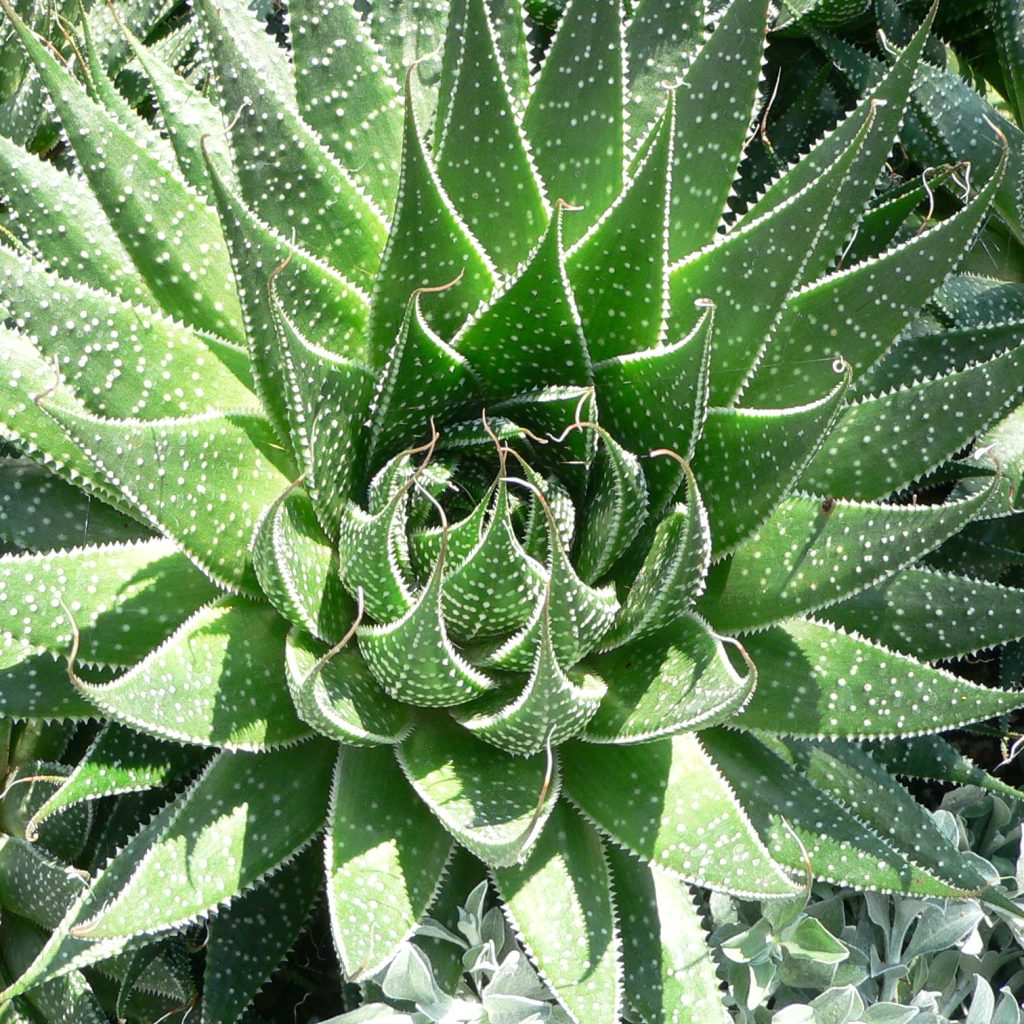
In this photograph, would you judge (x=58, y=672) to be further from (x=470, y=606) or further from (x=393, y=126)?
(x=393, y=126)

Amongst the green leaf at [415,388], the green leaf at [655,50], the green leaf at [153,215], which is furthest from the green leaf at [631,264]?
the green leaf at [153,215]

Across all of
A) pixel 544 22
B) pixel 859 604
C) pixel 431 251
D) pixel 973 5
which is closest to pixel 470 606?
pixel 431 251

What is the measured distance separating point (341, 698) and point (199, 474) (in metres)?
0.21

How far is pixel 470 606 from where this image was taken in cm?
88

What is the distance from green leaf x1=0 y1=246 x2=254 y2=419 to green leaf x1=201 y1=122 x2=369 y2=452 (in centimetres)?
9

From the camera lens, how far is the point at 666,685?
0.90 m

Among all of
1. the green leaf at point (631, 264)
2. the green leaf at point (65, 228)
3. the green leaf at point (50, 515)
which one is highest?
the green leaf at point (65, 228)

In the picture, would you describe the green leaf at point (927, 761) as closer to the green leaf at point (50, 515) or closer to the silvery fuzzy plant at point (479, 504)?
the silvery fuzzy plant at point (479, 504)

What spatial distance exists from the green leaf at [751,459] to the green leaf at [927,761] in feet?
1.20

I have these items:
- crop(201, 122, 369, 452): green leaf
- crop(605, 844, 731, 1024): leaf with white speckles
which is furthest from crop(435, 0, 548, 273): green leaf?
crop(605, 844, 731, 1024): leaf with white speckles

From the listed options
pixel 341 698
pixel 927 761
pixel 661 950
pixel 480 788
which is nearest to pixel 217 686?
pixel 341 698

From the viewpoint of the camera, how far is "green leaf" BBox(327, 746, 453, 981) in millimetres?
850

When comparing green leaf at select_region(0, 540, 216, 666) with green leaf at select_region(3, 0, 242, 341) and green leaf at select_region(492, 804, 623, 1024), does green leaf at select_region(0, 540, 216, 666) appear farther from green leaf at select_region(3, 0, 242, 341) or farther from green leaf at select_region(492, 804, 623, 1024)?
green leaf at select_region(492, 804, 623, 1024)

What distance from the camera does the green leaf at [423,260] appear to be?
2.80 ft
